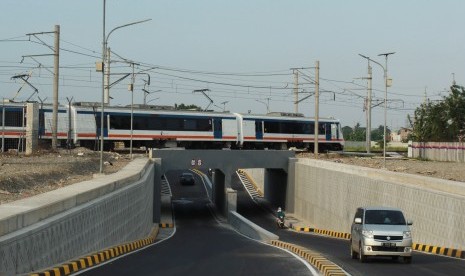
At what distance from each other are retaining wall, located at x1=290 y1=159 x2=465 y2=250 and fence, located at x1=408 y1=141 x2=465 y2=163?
16246mm

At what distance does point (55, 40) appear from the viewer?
46.4 m

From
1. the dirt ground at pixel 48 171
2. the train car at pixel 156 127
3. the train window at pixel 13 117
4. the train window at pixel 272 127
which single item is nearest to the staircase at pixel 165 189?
the train car at pixel 156 127

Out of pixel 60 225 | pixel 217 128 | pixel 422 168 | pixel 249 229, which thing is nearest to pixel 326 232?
pixel 249 229

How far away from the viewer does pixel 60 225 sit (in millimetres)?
16453

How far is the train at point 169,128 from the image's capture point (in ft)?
195

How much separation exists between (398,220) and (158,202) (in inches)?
1610

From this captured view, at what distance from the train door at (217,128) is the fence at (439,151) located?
2342cm

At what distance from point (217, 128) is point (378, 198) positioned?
104 ft

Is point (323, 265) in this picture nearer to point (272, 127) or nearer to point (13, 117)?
point (13, 117)

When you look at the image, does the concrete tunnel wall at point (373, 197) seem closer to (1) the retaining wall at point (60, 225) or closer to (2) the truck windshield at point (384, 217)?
(2) the truck windshield at point (384, 217)

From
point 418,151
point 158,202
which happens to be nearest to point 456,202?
point 158,202

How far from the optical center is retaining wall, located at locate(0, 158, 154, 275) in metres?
13.3

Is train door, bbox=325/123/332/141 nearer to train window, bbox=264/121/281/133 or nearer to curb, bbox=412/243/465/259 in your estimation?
train window, bbox=264/121/281/133

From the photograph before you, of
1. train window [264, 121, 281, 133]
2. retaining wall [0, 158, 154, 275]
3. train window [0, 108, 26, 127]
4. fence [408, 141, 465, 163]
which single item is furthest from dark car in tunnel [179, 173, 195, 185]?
retaining wall [0, 158, 154, 275]
